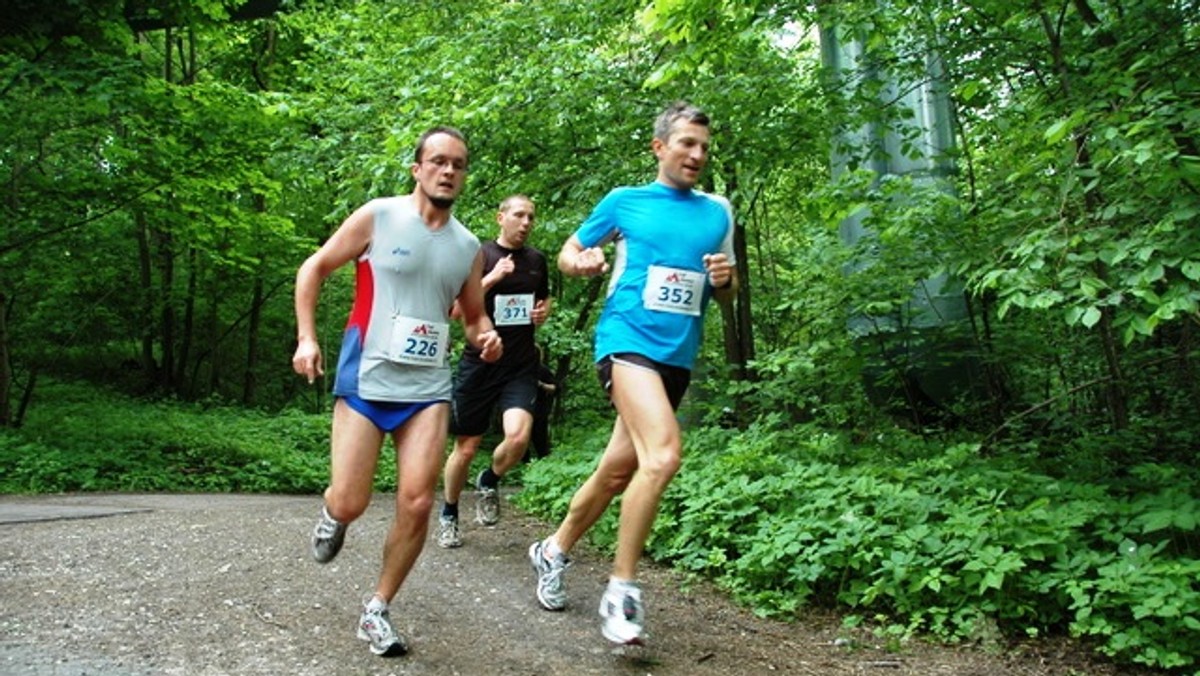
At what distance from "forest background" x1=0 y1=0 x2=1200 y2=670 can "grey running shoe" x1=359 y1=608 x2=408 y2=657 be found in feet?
6.67

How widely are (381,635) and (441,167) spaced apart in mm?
1860

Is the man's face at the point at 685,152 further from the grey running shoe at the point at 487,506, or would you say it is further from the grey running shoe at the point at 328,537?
the grey running shoe at the point at 487,506

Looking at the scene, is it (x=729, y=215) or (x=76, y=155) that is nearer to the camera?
(x=729, y=215)

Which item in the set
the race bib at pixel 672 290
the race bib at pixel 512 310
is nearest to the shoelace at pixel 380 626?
the race bib at pixel 672 290

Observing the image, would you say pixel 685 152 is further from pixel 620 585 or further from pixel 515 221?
pixel 515 221

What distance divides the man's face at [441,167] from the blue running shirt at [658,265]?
63 cm

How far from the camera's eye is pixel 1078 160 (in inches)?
186

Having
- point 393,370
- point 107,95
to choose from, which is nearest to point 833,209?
point 393,370

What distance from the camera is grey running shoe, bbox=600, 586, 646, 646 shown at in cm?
376

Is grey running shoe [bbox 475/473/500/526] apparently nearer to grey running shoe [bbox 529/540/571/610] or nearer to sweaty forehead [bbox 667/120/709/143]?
grey running shoe [bbox 529/540/571/610]

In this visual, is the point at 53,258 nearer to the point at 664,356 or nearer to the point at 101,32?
the point at 101,32

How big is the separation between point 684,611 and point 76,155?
10140mm

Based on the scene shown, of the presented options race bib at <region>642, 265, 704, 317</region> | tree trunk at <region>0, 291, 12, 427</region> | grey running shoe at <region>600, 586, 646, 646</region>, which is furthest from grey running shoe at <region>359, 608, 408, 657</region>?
tree trunk at <region>0, 291, 12, 427</region>

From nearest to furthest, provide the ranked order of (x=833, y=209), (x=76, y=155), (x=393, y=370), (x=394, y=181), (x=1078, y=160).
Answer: (x=393, y=370), (x=1078, y=160), (x=833, y=209), (x=394, y=181), (x=76, y=155)
